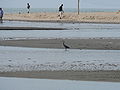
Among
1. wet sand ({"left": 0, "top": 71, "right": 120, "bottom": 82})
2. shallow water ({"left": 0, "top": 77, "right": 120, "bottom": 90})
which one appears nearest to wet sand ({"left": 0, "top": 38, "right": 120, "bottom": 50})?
wet sand ({"left": 0, "top": 71, "right": 120, "bottom": 82})

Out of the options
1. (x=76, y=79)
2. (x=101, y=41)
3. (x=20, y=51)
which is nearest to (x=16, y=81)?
(x=76, y=79)

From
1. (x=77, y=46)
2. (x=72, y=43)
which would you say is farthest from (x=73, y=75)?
(x=72, y=43)

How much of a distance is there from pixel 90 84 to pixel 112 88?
796 millimetres

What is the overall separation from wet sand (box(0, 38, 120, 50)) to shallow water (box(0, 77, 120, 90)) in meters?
10.6

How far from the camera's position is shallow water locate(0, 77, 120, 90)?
1222cm

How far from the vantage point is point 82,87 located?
12.4 metres

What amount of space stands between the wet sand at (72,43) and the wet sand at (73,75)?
28.3 feet

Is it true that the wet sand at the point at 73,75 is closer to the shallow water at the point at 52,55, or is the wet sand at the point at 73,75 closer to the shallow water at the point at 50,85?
the shallow water at the point at 50,85

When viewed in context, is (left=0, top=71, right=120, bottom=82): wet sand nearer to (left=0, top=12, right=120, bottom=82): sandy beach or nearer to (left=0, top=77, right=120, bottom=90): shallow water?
(left=0, top=12, right=120, bottom=82): sandy beach

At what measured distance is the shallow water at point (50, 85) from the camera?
481 inches

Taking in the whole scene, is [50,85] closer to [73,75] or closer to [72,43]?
[73,75]

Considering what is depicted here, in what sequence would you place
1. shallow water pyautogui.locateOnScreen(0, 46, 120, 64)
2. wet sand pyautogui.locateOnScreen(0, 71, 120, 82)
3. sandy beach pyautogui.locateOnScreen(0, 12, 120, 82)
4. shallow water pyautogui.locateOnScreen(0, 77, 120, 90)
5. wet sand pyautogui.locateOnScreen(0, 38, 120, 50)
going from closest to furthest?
shallow water pyautogui.locateOnScreen(0, 77, 120, 90)
wet sand pyautogui.locateOnScreen(0, 71, 120, 82)
sandy beach pyautogui.locateOnScreen(0, 12, 120, 82)
shallow water pyautogui.locateOnScreen(0, 46, 120, 64)
wet sand pyautogui.locateOnScreen(0, 38, 120, 50)

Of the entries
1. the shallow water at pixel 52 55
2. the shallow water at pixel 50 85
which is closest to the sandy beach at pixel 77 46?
the shallow water at pixel 50 85

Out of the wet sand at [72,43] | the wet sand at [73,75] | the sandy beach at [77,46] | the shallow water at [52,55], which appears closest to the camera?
the wet sand at [73,75]
